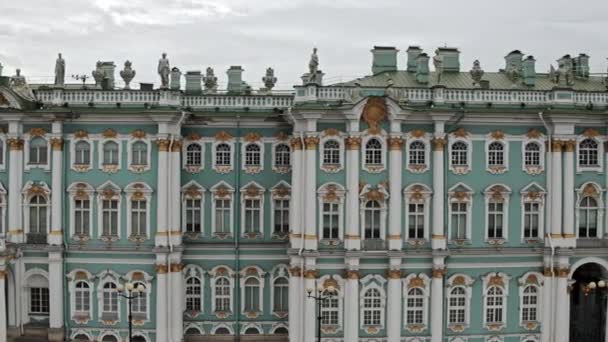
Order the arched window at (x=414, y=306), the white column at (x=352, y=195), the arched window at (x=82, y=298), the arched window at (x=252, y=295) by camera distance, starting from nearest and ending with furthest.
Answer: the white column at (x=352, y=195), the arched window at (x=414, y=306), the arched window at (x=82, y=298), the arched window at (x=252, y=295)

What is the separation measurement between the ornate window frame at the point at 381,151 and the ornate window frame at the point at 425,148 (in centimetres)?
117

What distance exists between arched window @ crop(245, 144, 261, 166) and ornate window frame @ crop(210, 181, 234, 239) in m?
1.64

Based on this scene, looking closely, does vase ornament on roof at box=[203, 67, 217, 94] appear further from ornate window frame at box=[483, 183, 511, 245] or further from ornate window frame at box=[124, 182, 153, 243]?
ornate window frame at box=[483, 183, 511, 245]

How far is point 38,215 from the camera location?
121 feet

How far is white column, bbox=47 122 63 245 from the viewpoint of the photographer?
36125mm

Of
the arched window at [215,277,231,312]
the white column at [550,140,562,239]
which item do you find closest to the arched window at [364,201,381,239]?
the arched window at [215,277,231,312]

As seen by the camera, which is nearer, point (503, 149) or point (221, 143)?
point (503, 149)

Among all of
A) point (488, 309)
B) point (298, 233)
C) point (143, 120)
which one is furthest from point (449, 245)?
point (143, 120)

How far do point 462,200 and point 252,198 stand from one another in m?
10.8

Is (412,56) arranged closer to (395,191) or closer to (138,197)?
(395,191)

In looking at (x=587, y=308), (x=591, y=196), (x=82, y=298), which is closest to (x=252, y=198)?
(x=82, y=298)

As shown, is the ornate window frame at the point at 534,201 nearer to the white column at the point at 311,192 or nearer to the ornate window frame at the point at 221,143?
the white column at the point at 311,192

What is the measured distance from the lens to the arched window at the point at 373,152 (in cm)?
3494

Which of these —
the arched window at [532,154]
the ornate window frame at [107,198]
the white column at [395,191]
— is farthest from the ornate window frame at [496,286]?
the ornate window frame at [107,198]
